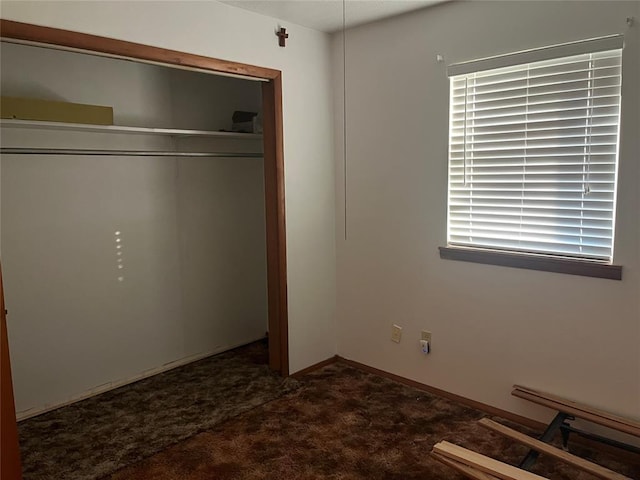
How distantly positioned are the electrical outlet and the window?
2.47ft

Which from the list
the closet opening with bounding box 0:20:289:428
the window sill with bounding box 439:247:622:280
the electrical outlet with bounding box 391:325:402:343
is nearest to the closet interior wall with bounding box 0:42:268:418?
the closet opening with bounding box 0:20:289:428

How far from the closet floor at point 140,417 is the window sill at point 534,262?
1.43 meters

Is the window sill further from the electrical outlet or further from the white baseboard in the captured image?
the white baseboard

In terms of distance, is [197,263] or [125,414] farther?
[197,263]

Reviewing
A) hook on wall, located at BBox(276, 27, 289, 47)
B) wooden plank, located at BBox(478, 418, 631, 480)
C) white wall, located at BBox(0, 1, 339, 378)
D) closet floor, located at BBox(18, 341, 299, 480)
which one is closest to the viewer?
wooden plank, located at BBox(478, 418, 631, 480)

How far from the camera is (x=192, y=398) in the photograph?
3.38 m

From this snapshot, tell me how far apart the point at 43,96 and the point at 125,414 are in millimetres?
2018

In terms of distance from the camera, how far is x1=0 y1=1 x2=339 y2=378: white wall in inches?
111

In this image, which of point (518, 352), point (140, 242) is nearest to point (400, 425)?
point (518, 352)

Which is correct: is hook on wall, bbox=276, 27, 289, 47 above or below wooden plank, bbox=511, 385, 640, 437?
above

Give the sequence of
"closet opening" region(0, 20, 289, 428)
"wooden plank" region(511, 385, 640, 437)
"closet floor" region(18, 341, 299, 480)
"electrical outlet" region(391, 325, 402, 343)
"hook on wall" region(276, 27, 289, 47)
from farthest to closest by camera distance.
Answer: "electrical outlet" region(391, 325, 402, 343) → "hook on wall" region(276, 27, 289, 47) → "closet opening" region(0, 20, 289, 428) → "closet floor" region(18, 341, 299, 480) → "wooden plank" region(511, 385, 640, 437)

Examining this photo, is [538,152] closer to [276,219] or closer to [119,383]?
[276,219]

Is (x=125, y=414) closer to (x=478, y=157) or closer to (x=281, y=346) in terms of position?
(x=281, y=346)

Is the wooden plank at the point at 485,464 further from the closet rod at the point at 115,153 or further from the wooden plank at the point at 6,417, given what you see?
the closet rod at the point at 115,153
